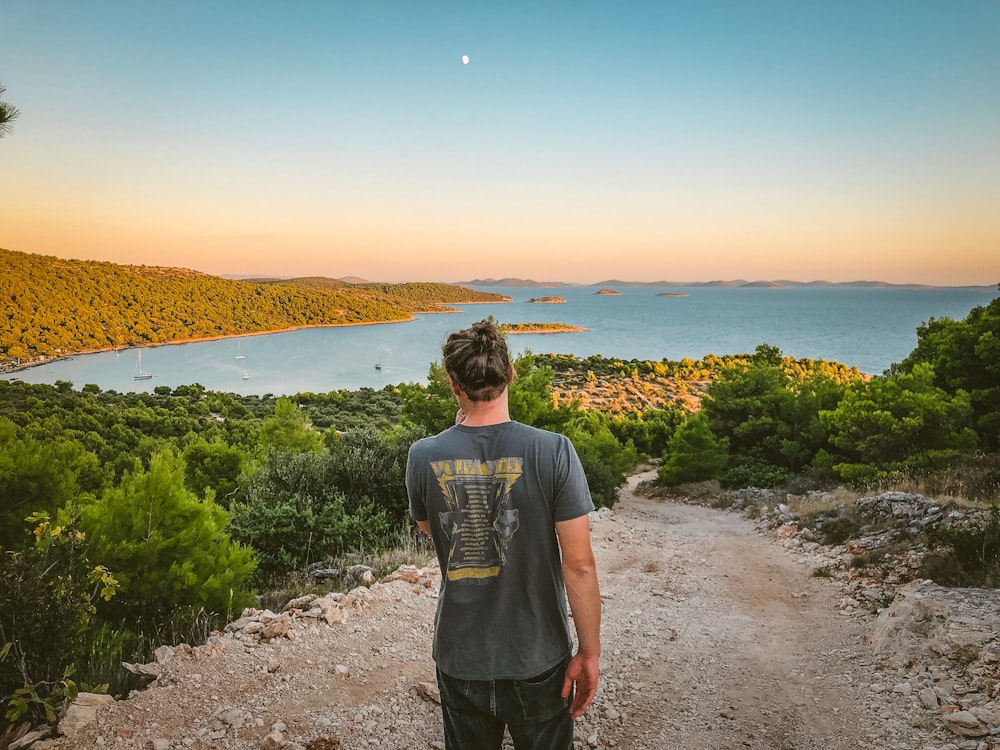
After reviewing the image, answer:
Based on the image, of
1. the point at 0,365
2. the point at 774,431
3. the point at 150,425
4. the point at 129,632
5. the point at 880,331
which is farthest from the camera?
the point at 880,331

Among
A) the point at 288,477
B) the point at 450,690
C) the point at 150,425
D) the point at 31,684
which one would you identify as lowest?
the point at 150,425

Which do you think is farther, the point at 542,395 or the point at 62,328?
the point at 62,328

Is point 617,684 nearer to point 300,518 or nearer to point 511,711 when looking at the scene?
point 511,711

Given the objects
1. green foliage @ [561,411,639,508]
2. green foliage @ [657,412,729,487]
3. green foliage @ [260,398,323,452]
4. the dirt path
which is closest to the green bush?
green foliage @ [657,412,729,487]

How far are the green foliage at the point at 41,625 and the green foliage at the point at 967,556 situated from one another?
724 centimetres

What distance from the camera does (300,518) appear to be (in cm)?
757

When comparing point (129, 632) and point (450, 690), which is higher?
point (450, 690)

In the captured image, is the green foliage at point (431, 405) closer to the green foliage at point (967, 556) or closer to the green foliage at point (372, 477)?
the green foliage at point (372, 477)

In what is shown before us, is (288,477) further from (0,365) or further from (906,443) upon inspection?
(0,365)

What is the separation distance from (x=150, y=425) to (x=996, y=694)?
33.2 meters

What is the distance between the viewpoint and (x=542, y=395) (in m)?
14.7

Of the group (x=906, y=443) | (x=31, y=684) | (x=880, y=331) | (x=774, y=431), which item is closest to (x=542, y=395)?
(x=906, y=443)

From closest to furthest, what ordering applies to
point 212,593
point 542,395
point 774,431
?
point 212,593 < point 542,395 < point 774,431

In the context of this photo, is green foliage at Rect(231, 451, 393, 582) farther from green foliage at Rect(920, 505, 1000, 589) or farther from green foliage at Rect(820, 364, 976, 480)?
green foliage at Rect(820, 364, 976, 480)
